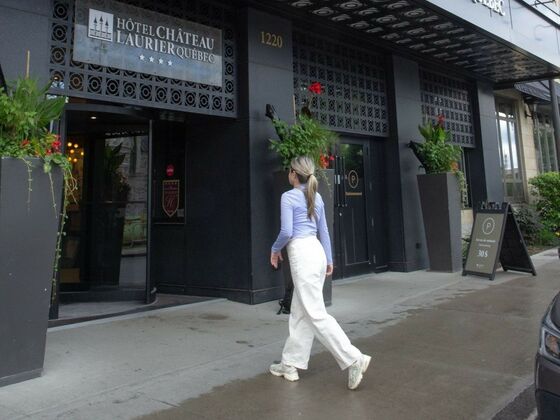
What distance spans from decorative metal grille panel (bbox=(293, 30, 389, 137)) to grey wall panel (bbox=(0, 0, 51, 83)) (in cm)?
411

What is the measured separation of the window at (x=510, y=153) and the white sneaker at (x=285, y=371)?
45.7 ft

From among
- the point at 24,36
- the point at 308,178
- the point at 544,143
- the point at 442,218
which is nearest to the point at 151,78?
the point at 24,36

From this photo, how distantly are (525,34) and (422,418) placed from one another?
10191 millimetres

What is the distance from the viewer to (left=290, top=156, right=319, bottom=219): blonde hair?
429 cm

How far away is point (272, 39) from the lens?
7.84 metres

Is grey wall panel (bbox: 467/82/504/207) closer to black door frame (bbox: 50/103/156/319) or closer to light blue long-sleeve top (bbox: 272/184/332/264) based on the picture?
black door frame (bbox: 50/103/156/319)

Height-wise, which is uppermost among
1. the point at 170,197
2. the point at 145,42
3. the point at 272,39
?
the point at 272,39

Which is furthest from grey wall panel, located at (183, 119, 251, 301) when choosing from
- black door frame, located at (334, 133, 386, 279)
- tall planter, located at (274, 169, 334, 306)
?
black door frame, located at (334, 133, 386, 279)

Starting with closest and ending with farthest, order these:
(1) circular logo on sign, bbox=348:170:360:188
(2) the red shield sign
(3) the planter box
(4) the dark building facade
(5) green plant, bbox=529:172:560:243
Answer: (3) the planter box, (4) the dark building facade, (2) the red shield sign, (1) circular logo on sign, bbox=348:170:360:188, (5) green plant, bbox=529:172:560:243

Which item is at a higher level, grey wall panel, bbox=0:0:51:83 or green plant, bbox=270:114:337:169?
grey wall panel, bbox=0:0:51:83

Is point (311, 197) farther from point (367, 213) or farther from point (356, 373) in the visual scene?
point (367, 213)

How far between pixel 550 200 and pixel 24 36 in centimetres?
1473

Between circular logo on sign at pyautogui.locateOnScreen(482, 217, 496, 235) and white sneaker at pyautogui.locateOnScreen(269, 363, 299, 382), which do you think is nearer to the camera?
white sneaker at pyautogui.locateOnScreen(269, 363, 299, 382)

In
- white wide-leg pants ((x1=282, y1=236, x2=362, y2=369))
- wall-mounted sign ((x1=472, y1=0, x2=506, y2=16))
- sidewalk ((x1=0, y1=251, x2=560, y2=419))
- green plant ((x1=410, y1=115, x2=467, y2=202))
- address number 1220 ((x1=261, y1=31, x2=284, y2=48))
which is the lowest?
sidewalk ((x1=0, y1=251, x2=560, y2=419))
